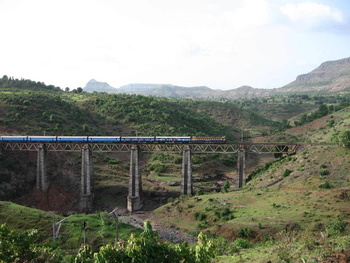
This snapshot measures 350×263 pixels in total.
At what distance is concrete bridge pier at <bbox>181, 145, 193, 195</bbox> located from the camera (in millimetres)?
54969

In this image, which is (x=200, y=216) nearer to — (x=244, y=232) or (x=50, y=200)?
(x=244, y=232)

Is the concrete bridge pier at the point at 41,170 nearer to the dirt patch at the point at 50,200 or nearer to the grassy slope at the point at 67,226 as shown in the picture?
the dirt patch at the point at 50,200

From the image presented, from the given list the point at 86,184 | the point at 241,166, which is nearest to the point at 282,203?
the point at 241,166

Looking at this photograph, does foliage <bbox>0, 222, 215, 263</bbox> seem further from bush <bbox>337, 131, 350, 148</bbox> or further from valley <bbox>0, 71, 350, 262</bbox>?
bush <bbox>337, 131, 350, 148</bbox>

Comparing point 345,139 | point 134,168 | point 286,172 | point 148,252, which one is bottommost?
point 286,172

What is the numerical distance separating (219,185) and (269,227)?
105ft

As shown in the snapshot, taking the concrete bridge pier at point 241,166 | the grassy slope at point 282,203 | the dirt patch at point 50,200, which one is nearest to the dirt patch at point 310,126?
the grassy slope at point 282,203

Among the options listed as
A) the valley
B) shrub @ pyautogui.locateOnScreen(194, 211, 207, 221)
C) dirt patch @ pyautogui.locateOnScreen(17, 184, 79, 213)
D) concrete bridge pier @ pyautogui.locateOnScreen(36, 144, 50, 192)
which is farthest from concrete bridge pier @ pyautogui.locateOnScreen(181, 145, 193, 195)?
concrete bridge pier @ pyautogui.locateOnScreen(36, 144, 50, 192)

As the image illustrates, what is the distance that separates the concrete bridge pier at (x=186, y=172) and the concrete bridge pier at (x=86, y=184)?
56.8 ft

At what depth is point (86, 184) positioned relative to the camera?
2233 inches

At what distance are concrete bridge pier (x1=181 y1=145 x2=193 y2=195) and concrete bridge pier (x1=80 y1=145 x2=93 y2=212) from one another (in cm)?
1731

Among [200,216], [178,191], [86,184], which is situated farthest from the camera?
[178,191]

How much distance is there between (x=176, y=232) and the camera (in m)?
43.4

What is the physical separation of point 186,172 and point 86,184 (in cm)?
1878
